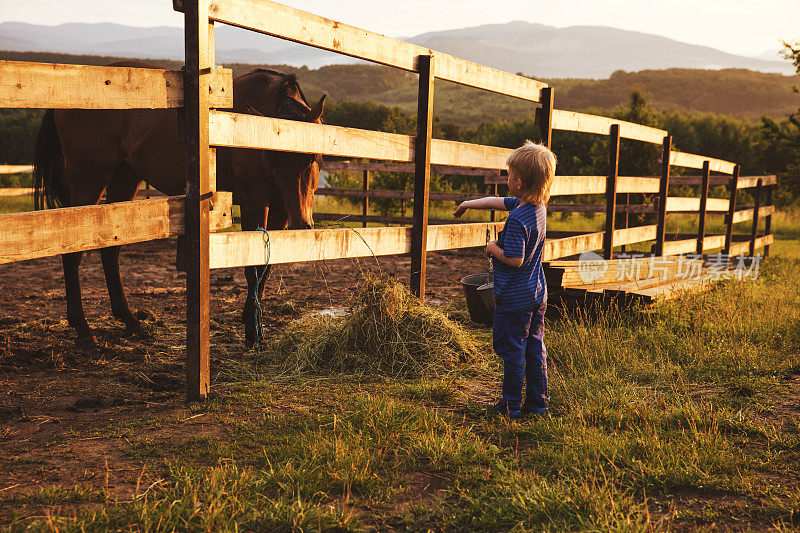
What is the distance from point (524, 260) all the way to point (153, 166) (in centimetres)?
330

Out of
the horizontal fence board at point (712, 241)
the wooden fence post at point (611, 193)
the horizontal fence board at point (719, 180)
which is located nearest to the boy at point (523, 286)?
the wooden fence post at point (611, 193)

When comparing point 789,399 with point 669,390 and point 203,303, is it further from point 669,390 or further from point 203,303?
point 203,303

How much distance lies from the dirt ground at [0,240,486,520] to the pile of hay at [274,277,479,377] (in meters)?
0.37

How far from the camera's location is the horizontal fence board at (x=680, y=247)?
8.57m

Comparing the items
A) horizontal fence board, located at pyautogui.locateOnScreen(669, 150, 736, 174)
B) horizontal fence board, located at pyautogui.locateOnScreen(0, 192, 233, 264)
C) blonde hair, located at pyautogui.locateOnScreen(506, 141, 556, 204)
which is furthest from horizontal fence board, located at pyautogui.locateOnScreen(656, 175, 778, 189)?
horizontal fence board, located at pyautogui.locateOnScreen(0, 192, 233, 264)

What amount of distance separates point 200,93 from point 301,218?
131cm

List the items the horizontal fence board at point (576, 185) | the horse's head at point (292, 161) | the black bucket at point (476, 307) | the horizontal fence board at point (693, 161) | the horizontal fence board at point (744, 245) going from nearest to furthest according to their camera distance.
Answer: the horse's head at point (292, 161) < the black bucket at point (476, 307) < the horizontal fence board at point (576, 185) < the horizontal fence board at point (693, 161) < the horizontal fence board at point (744, 245)

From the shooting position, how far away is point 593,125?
6.83 m

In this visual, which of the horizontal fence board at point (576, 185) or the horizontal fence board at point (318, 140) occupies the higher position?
the horizontal fence board at point (318, 140)

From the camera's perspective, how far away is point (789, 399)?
12.1 ft

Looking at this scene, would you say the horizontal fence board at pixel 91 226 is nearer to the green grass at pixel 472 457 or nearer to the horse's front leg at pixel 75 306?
the green grass at pixel 472 457

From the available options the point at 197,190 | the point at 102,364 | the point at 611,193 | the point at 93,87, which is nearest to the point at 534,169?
the point at 197,190

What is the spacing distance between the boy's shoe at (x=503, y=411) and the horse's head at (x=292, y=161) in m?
1.80

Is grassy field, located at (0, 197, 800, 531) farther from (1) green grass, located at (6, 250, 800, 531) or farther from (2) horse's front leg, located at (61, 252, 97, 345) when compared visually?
(2) horse's front leg, located at (61, 252, 97, 345)
